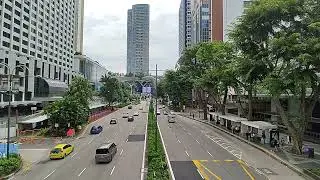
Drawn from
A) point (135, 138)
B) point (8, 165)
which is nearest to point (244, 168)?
point (8, 165)

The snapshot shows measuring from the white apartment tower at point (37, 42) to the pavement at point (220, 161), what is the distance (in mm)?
43762

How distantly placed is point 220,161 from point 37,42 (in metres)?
91.8

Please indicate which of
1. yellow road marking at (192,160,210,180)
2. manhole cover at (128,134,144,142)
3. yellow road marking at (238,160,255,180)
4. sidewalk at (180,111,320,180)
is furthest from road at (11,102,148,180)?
sidewalk at (180,111,320,180)

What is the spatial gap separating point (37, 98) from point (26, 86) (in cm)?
625

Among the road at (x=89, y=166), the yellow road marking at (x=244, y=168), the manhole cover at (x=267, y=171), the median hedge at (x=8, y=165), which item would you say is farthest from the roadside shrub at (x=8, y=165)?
the manhole cover at (x=267, y=171)

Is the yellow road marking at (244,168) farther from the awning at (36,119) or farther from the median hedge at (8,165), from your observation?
the awning at (36,119)

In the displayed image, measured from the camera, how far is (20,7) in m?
103

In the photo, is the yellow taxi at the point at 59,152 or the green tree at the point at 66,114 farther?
the green tree at the point at 66,114

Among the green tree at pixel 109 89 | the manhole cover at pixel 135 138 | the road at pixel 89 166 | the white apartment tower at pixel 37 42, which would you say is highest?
the white apartment tower at pixel 37 42

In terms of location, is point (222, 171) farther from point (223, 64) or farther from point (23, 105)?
point (23, 105)

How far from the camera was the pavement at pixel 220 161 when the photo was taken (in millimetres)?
31812

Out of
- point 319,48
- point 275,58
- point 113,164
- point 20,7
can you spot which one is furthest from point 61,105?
point 20,7

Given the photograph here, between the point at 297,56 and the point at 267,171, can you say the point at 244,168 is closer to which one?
the point at 267,171

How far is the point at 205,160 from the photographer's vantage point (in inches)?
1496
